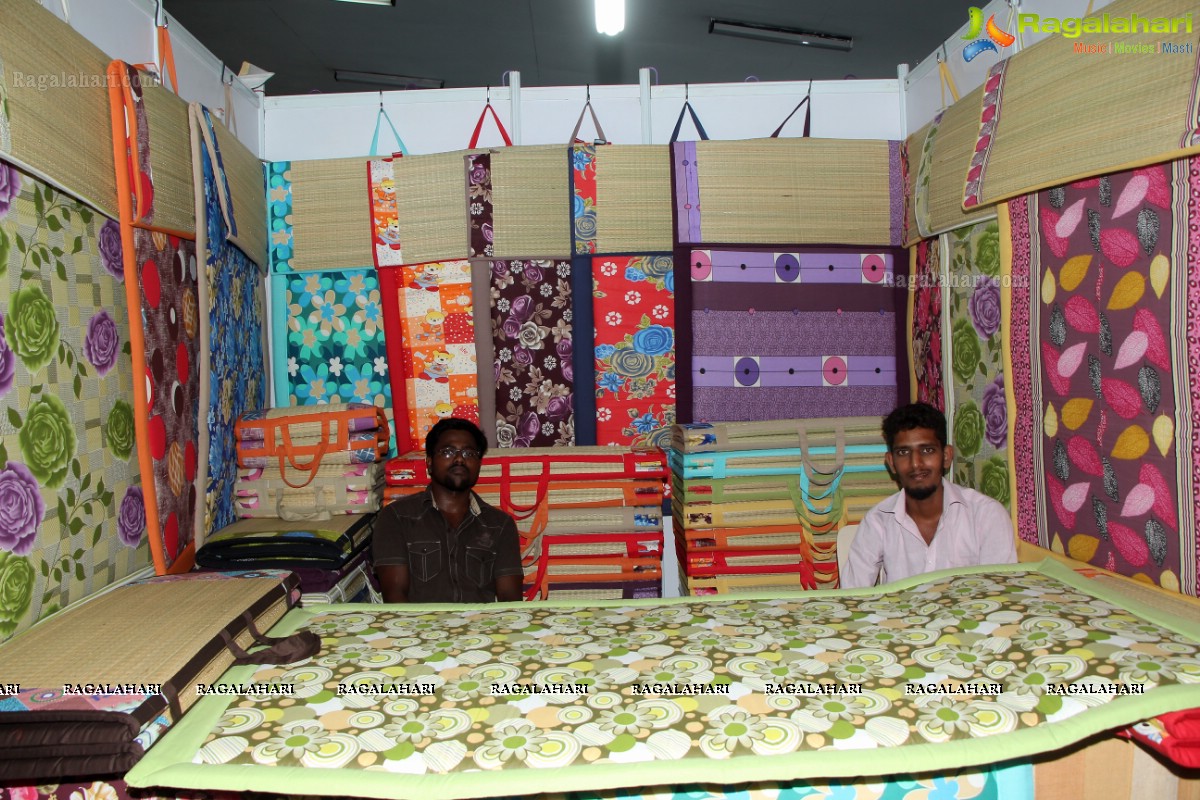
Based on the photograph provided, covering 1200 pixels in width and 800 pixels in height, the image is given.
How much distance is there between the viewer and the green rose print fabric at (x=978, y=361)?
243cm

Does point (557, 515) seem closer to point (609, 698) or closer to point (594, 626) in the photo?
point (594, 626)

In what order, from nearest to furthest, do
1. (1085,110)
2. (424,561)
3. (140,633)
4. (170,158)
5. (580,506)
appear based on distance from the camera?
(140,633) → (1085,110) → (170,158) → (424,561) → (580,506)

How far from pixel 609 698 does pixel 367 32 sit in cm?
604

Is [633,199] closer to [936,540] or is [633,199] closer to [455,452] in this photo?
[455,452]

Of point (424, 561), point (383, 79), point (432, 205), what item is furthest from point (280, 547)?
point (383, 79)

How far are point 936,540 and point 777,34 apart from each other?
4662mm

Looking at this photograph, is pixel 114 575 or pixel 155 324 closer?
pixel 114 575

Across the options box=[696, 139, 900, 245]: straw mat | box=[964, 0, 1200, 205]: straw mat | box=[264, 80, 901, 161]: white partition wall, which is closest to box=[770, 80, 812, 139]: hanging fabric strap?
box=[264, 80, 901, 161]: white partition wall

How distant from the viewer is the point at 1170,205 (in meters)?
1.75

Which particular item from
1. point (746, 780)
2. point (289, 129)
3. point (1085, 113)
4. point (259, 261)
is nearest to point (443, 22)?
point (289, 129)

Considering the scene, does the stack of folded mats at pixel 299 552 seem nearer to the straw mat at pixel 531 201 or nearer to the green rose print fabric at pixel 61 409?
the green rose print fabric at pixel 61 409

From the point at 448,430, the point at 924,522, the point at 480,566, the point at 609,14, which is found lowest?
the point at 480,566

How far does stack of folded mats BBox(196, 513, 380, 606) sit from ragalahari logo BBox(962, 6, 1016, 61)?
8.61ft

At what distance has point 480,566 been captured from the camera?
2477mm
